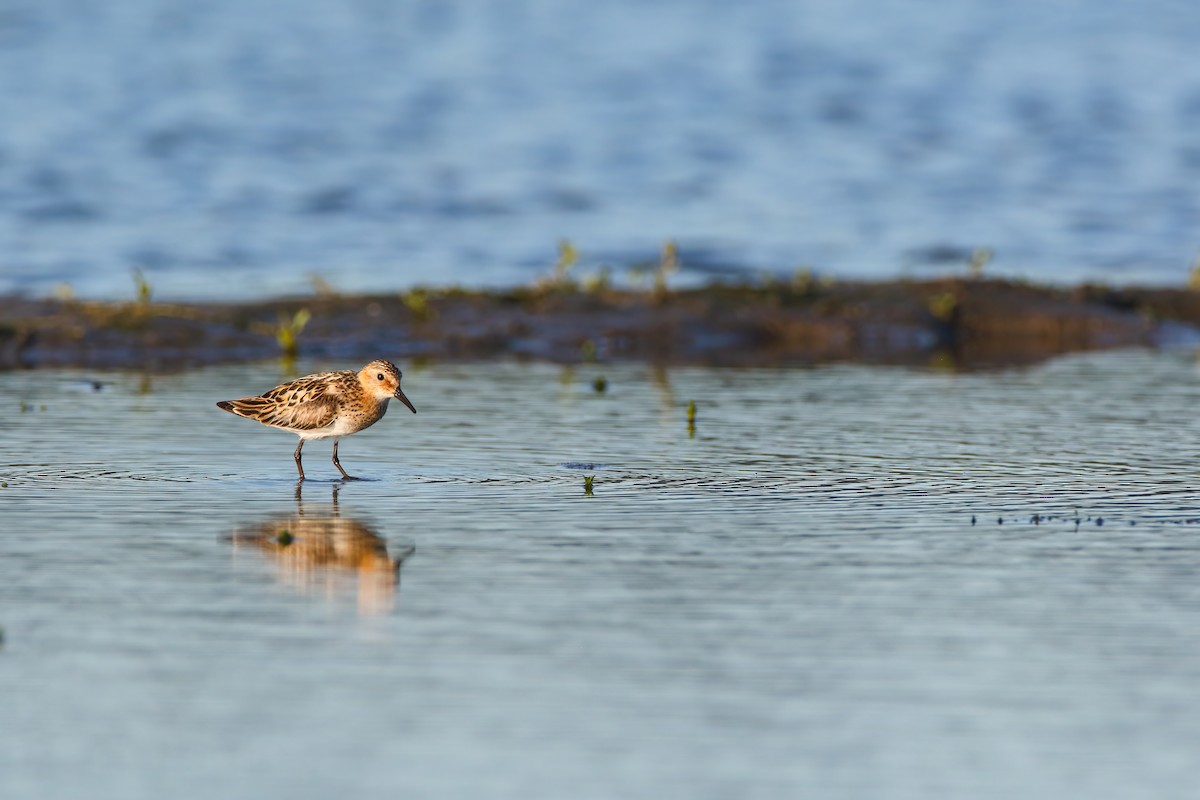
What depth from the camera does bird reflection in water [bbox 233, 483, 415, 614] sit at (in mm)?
9805

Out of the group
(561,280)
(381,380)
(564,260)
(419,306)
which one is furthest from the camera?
(561,280)

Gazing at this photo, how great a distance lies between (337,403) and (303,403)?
0.29m

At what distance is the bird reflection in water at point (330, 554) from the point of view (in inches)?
386

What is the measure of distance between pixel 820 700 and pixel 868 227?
22.9m

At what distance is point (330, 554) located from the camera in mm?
10711

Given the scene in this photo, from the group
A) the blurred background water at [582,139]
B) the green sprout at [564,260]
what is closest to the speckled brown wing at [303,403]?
the green sprout at [564,260]

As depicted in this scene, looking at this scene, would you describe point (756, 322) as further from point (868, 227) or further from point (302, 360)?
point (868, 227)

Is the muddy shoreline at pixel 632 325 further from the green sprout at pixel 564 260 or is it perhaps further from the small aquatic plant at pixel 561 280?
the green sprout at pixel 564 260

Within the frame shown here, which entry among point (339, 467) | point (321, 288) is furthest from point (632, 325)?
point (339, 467)

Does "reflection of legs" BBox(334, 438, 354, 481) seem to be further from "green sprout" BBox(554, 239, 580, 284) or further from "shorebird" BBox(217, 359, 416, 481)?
"green sprout" BBox(554, 239, 580, 284)

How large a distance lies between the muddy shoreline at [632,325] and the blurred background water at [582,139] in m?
2.91

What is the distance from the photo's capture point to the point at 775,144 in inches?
1400

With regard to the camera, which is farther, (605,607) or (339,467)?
(339,467)

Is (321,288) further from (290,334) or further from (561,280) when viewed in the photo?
(561,280)
